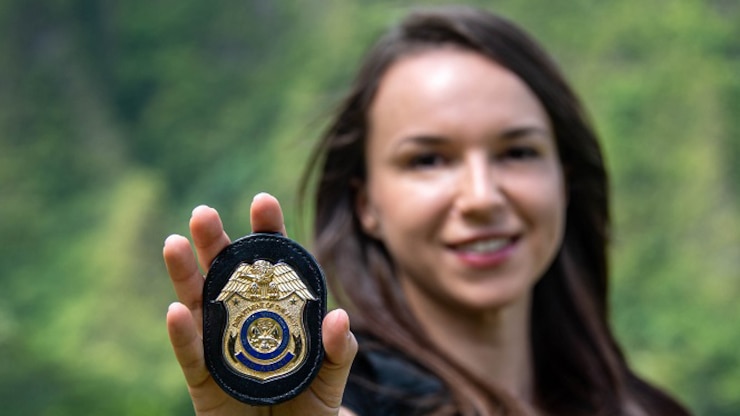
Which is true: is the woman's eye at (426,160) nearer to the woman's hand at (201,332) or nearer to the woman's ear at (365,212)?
the woman's ear at (365,212)

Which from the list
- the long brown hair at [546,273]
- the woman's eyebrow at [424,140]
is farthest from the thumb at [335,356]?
the woman's eyebrow at [424,140]

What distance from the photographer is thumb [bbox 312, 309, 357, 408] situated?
58.7 inches

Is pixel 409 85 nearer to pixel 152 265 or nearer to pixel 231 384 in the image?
pixel 231 384

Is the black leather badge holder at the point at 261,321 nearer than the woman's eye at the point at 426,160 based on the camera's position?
Yes

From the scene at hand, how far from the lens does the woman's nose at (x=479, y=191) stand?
90.8 inches

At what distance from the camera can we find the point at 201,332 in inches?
62.8

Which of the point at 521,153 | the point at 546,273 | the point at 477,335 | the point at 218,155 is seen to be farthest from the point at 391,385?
the point at 218,155

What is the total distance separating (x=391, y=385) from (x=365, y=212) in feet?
1.61

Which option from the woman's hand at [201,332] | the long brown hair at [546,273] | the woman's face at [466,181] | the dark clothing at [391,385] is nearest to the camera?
the woman's hand at [201,332]

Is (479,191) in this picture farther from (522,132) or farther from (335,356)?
(335,356)

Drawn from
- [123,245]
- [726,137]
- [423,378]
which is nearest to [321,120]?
[423,378]

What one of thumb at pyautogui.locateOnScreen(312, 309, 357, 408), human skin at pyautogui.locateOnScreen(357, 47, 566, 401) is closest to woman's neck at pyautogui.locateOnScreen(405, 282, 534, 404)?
human skin at pyautogui.locateOnScreen(357, 47, 566, 401)

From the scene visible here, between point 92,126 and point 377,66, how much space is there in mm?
4760

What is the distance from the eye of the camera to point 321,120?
2801 millimetres
